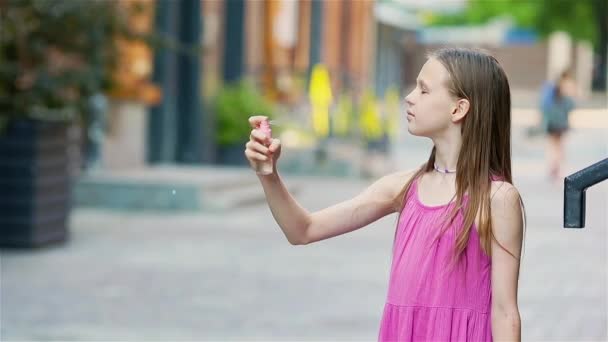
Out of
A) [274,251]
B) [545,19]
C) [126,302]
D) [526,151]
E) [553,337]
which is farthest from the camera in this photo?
[545,19]

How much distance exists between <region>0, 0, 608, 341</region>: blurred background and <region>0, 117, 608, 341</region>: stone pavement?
26mm

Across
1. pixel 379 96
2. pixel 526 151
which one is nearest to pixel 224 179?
pixel 526 151

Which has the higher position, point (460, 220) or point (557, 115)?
point (557, 115)

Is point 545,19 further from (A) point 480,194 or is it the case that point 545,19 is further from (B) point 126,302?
(A) point 480,194

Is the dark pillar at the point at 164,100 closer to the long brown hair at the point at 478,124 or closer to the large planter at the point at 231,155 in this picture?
the large planter at the point at 231,155

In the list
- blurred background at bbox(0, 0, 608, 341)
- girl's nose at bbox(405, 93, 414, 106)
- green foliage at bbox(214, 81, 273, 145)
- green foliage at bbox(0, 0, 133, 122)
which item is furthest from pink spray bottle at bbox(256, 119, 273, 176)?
green foliage at bbox(214, 81, 273, 145)

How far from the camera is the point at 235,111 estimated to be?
19516mm

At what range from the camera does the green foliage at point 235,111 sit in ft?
63.8

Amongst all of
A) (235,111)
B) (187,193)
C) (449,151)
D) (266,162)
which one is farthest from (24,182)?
(235,111)

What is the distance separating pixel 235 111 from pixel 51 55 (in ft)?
27.2

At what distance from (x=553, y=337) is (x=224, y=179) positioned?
7820 mm

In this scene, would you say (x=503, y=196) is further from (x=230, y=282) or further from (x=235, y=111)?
(x=235, y=111)

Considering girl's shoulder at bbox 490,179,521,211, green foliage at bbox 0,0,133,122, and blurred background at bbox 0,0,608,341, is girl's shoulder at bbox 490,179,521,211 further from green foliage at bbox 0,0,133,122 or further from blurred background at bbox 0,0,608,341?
green foliage at bbox 0,0,133,122

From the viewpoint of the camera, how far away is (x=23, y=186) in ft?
35.1
